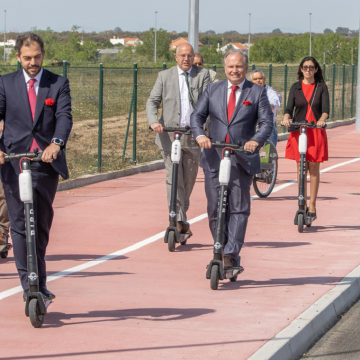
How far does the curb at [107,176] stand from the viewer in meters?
14.1

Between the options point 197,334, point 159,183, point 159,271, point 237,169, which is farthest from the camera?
point 159,183

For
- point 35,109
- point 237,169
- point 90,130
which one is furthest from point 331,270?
point 90,130

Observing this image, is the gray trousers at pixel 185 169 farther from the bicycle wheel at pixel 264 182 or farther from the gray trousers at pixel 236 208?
the bicycle wheel at pixel 264 182

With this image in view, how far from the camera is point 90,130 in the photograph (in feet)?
74.5

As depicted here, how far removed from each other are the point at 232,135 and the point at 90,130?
15.5 m

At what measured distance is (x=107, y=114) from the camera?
21641 mm

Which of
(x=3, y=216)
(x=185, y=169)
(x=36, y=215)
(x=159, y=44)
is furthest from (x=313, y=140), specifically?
(x=159, y=44)

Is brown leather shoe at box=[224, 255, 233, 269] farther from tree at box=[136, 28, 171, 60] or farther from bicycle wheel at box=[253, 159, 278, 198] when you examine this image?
tree at box=[136, 28, 171, 60]

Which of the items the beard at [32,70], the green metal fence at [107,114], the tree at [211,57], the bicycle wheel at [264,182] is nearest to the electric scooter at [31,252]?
the beard at [32,70]

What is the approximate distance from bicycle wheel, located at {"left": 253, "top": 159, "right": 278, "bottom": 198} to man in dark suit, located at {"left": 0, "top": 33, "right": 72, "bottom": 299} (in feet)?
23.1

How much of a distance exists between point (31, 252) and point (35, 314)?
42 centimetres

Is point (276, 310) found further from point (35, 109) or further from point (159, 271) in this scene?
point (35, 109)

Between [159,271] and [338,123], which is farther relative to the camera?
[338,123]

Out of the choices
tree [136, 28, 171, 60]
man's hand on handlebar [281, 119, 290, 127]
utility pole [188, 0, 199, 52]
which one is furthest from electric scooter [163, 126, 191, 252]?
tree [136, 28, 171, 60]
